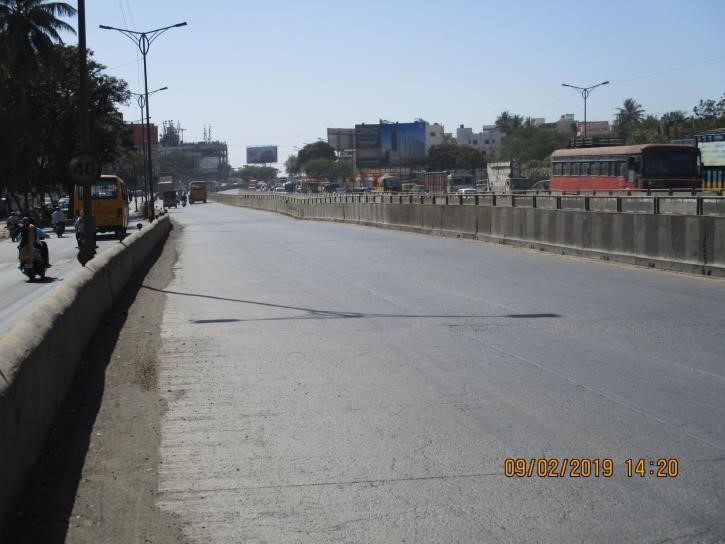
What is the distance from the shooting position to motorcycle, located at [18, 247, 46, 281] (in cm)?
2445

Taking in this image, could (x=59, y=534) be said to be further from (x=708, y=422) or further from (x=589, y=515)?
(x=708, y=422)

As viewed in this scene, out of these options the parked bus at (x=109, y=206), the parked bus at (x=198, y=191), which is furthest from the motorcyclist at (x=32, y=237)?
the parked bus at (x=198, y=191)

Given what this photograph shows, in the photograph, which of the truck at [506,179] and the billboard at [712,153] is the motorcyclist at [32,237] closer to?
the billboard at [712,153]

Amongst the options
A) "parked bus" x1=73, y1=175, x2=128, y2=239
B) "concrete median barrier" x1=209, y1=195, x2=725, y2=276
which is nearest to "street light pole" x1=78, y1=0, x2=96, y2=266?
"concrete median barrier" x1=209, y1=195, x2=725, y2=276

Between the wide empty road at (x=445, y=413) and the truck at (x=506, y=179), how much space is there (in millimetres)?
57763

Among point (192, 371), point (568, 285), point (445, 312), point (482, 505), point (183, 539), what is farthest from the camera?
point (568, 285)

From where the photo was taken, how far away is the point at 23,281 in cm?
2433

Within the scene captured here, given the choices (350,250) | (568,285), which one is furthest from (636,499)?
(350,250)

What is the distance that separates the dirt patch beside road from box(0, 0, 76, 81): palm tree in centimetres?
5125

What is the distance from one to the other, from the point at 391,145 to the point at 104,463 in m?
134

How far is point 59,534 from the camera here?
18.0ft

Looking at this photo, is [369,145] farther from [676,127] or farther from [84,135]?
[84,135]

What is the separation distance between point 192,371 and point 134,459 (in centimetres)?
339

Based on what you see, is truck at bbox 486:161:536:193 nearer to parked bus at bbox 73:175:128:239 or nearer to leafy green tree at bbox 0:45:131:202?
leafy green tree at bbox 0:45:131:202
